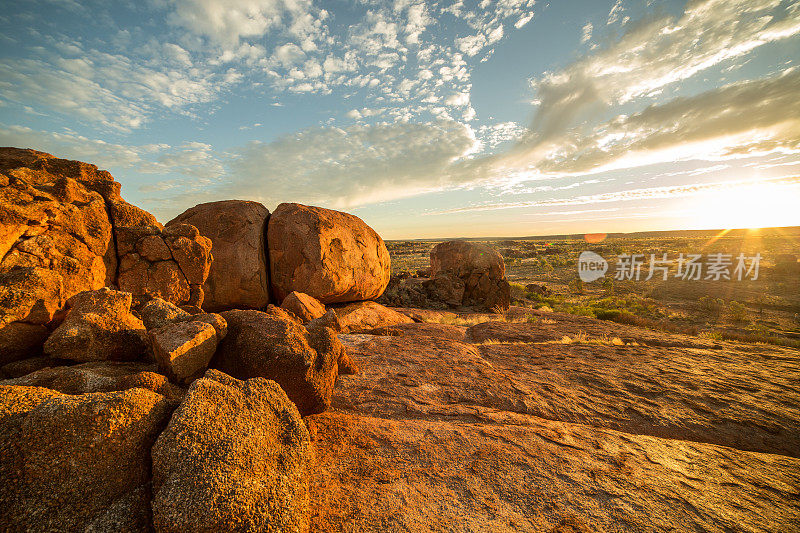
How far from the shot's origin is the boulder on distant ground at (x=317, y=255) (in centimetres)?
982

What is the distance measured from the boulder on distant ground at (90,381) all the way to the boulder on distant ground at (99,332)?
0.27 meters

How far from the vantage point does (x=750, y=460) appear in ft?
13.1

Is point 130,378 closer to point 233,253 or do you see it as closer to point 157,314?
point 157,314

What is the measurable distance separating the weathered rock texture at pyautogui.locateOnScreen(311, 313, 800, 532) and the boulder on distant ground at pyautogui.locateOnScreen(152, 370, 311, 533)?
518mm

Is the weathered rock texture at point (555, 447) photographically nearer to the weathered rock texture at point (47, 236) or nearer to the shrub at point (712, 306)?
the weathered rock texture at point (47, 236)

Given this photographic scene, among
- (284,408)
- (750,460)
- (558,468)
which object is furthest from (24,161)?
(750,460)

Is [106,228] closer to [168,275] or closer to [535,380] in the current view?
[168,275]

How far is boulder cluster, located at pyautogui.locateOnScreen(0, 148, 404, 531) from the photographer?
1.94 m

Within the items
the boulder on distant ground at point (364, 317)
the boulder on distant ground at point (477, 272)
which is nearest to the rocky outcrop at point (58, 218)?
the boulder on distant ground at point (364, 317)

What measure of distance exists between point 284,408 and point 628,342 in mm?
11601

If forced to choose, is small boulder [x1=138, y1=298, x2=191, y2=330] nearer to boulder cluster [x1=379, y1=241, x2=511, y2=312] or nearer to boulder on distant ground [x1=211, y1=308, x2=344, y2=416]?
boulder on distant ground [x1=211, y1=308, x2=344, y2=416]

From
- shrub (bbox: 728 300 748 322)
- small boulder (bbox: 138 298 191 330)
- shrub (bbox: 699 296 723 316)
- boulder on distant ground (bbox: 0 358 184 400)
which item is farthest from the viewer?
shrub (bbox: 699 296 723 316)

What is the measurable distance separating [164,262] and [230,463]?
14.9ft

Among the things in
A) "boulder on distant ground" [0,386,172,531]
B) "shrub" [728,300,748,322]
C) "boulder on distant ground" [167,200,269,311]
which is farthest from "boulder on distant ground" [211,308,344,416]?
"shrub" [728,300,748,322]
